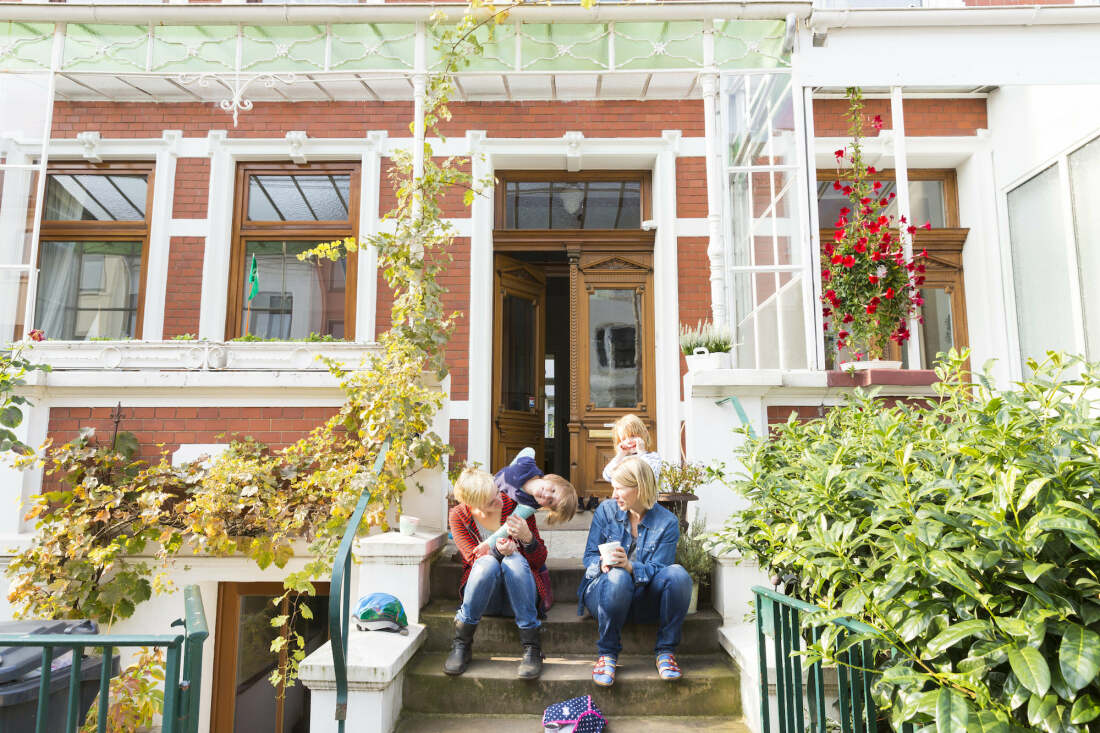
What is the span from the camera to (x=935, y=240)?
6.35m

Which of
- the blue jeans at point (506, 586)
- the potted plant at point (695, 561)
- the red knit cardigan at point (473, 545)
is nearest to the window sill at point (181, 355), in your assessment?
the red knit cardigan at point (473, 545)

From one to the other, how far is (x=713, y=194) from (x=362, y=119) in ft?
11.6

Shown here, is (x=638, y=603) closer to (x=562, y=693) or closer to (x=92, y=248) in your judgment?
(x=562, y=693)

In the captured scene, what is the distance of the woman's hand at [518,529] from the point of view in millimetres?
3331

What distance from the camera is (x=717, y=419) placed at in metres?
3.93

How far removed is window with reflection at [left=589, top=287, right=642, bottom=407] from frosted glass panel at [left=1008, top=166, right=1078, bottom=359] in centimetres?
333

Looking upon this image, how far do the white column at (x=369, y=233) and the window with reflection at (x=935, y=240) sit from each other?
13.5ft

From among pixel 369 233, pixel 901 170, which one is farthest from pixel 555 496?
pixel 901 170

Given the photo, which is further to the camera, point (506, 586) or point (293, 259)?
point (293, 259)

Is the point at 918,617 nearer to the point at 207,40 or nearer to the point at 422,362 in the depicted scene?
the point at 422,362

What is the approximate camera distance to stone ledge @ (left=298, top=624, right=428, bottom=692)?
111 inches

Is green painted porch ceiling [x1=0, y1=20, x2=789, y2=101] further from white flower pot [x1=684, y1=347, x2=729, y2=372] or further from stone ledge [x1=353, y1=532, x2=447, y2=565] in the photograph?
stone ledge [x1=353, y1=532, x2=447, y2=565]

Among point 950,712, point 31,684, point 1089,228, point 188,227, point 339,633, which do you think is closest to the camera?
point 950,712

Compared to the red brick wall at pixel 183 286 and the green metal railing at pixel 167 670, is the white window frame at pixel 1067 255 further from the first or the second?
the red brick wall at pixel 183 286
